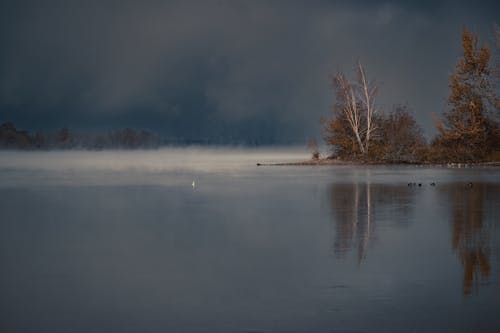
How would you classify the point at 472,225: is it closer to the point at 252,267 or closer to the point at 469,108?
the point at 252,267

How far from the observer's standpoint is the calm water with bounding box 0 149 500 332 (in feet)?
20.7

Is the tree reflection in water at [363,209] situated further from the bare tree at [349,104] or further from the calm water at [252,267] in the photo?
the bare tree at [349,104]

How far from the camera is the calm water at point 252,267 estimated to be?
6.31 meters

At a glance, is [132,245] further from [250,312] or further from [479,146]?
[479,146]

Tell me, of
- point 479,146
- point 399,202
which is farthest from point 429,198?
point 479,146

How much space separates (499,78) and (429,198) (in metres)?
28.7

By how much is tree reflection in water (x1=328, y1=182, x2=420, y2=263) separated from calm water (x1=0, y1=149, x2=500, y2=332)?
0.05m

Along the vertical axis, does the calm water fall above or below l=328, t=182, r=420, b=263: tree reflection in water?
below

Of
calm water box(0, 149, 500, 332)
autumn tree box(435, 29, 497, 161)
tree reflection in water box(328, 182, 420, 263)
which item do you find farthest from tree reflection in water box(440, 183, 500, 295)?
autumn tree box(435, 29, 497, 161)

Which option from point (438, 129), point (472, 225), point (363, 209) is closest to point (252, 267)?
point (472, 225)

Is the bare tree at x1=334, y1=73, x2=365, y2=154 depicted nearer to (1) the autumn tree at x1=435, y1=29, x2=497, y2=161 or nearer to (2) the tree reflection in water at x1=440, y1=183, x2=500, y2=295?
(1) the autumn tree at x1=435, y1=29, x2=497, y2=161

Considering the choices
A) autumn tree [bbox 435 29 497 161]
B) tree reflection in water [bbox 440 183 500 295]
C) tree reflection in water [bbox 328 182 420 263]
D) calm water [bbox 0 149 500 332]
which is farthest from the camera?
autumn tree [bbox 435 29 497 161]

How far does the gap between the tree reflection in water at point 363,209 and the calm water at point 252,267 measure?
46 millimetres

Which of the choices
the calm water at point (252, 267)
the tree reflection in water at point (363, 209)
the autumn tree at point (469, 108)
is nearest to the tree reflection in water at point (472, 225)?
the calm water at point (252, 267)
